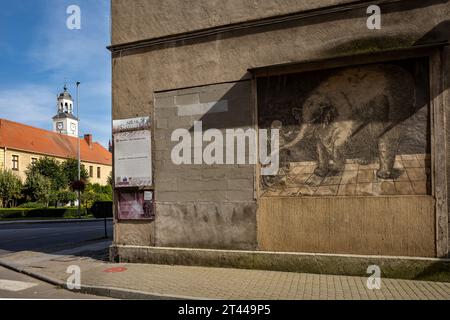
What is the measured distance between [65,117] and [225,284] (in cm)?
9108

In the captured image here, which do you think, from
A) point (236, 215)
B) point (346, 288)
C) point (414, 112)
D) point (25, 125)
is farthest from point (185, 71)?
point (25, 125)

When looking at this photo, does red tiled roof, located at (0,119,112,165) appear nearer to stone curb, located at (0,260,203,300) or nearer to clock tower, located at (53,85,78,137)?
clock tower, located at (53,85,78,137)

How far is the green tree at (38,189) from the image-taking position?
147ft

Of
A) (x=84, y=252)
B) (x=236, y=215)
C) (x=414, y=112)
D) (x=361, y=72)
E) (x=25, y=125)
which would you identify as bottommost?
(x=84, y=252)

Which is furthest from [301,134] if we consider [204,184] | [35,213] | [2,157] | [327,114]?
[2,157]

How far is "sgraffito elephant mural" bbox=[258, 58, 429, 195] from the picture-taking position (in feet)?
24.0

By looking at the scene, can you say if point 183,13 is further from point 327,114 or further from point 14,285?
point 14,285

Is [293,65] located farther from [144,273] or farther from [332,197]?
[144,273]

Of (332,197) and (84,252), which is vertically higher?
(332,197)

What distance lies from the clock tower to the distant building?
1.10 meters

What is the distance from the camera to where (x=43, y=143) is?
6097cm

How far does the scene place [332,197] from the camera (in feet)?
25.4

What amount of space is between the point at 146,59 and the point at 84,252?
5.82 metres

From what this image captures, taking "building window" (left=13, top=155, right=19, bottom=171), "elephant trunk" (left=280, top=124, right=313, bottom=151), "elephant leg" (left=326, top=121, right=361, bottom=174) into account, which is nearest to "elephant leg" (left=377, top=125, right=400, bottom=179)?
"elephant leg" (left=326, top=121, right=361, bottom=174)
